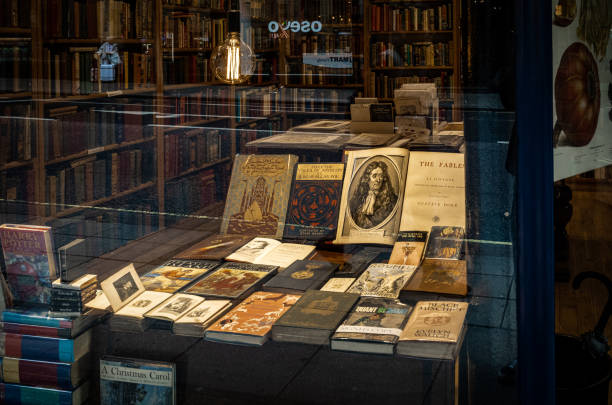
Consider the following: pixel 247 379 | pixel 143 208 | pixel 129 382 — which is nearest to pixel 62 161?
pixel 143 208

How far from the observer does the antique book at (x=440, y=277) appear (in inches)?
58.1

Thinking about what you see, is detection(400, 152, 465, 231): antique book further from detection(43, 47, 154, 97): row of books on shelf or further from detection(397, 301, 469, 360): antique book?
detection(43, 47, 154, 97): row of books on shelf

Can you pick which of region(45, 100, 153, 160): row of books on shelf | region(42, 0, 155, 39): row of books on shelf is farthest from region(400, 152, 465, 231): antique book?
region(42, 0, 155, 39): row of books on shelf

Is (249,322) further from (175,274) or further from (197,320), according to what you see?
(175,274)

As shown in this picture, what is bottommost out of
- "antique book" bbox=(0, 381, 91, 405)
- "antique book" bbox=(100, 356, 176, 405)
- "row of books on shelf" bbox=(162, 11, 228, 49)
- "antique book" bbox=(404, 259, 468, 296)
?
"antique book" bbox=(0, 381, 91, 405)

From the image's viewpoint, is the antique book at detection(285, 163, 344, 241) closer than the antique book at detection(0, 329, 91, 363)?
No

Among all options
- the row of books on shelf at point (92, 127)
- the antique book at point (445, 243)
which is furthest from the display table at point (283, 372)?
the row of books on shelf at point (92, 127)

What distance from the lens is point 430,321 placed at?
1396 mm

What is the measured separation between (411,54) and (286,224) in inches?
21.9

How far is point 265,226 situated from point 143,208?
0.51m

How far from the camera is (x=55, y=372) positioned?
1.55 metres

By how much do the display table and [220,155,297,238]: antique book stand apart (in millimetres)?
402

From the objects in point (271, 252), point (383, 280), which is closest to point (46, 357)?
point (271, 252)

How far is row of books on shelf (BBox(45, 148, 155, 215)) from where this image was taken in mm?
2080
